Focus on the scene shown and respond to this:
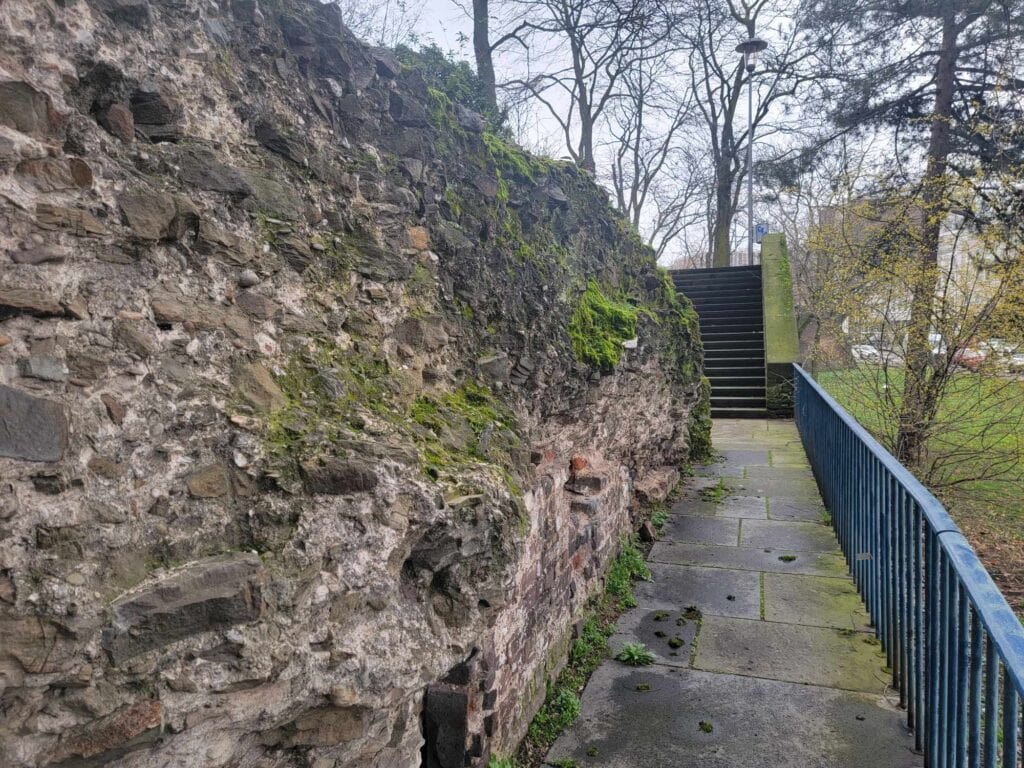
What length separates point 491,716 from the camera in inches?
105

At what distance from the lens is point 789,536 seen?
5.59 meters

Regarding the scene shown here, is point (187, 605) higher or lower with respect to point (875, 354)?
lower

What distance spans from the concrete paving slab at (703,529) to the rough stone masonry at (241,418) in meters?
2.81

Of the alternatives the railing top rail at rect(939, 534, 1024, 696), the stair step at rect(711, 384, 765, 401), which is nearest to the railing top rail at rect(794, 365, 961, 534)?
the railing top rail at rect(939, 534, 1024, 696)

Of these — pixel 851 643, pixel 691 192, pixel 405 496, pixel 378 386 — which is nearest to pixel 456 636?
pixel 405 496

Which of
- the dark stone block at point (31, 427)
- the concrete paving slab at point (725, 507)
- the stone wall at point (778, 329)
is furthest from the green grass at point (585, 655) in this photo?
the stone wall at point (778, 329)

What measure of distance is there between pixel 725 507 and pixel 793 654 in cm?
283

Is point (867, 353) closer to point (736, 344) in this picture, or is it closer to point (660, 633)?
point (660, 633)

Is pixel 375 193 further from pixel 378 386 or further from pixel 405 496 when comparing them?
pixel 405 496

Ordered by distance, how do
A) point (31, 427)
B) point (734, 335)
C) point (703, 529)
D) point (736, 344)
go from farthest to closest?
point (734, 335) < point (736, 344) < point (703, 529) < point (31, 427)

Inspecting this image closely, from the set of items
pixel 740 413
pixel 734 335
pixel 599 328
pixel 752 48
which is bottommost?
pixel 740 413

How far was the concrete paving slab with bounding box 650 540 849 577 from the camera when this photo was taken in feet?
16.1

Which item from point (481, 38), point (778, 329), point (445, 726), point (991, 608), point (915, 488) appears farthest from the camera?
point (778, 329)

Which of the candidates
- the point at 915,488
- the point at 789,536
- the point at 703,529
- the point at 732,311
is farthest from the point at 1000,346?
the point at 732,311
